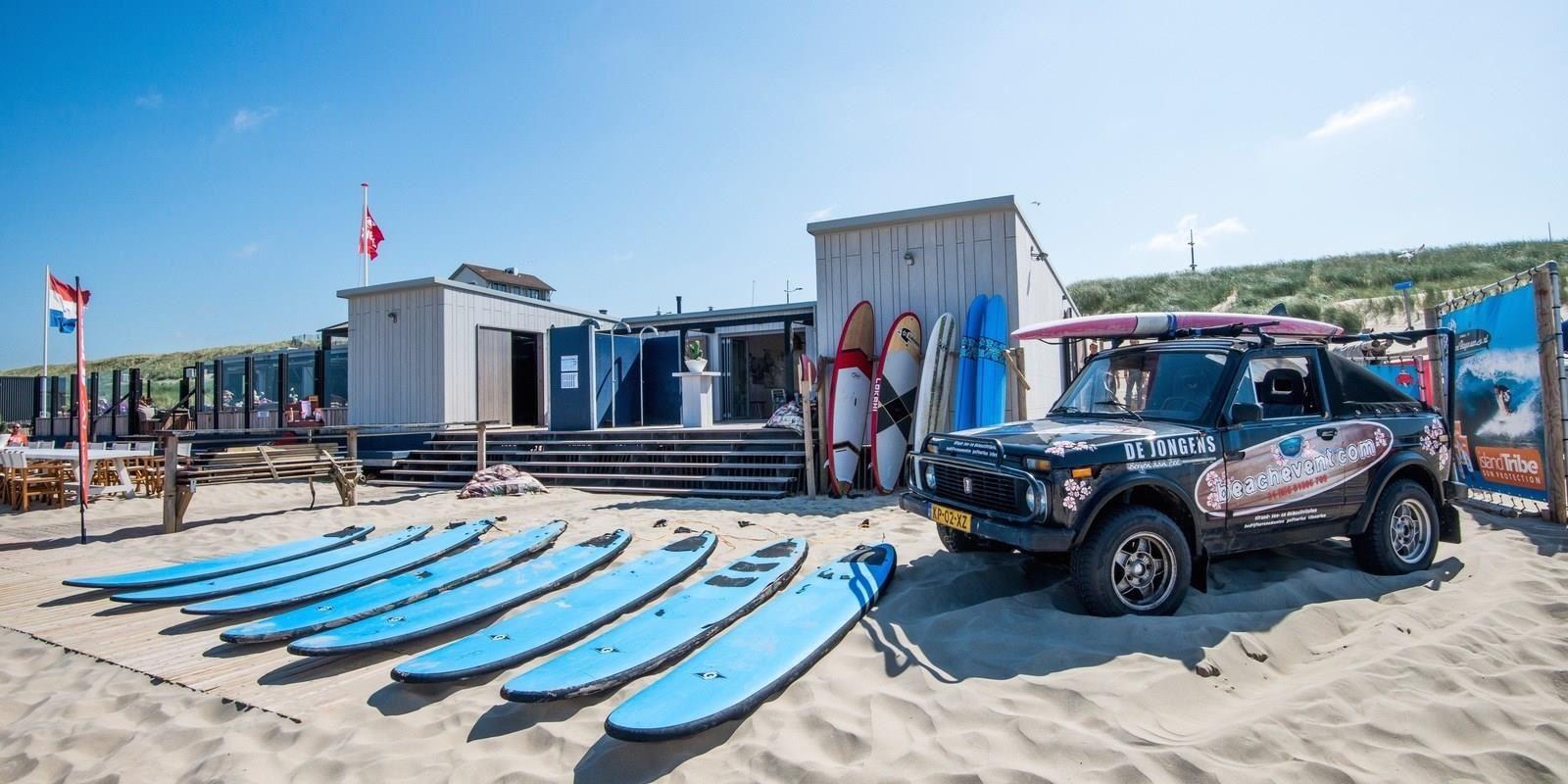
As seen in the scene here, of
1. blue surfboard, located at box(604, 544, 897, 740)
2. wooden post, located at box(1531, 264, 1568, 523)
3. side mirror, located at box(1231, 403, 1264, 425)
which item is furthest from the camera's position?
wooden post, located at box(1531, 264, 1568, 523)

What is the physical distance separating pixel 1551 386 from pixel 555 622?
8495mm

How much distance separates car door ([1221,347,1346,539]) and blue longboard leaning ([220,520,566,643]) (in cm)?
508

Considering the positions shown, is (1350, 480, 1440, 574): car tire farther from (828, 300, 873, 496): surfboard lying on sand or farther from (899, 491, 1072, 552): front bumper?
(828, 300, 873, 496): surfboard lying on sand

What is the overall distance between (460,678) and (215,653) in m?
1.79

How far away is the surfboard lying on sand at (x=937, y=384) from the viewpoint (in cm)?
913

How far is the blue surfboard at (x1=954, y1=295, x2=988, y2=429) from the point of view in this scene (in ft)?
30.3

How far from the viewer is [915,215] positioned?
34.9 feet

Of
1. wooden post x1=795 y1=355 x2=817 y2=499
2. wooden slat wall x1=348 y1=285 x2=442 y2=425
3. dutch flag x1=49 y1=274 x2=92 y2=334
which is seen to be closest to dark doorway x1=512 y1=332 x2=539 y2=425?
wooden slat wall x1=348 y1=285 x2=442 y2=425

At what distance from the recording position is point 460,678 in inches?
136

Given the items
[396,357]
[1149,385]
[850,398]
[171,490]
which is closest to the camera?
[1149,385]

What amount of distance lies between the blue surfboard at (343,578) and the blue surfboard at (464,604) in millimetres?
886

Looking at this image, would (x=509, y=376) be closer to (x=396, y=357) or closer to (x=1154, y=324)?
(x=396, y=357)

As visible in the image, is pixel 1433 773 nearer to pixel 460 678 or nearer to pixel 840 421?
pixel 460 678

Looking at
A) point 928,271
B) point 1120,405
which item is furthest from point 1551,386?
point 928,271
